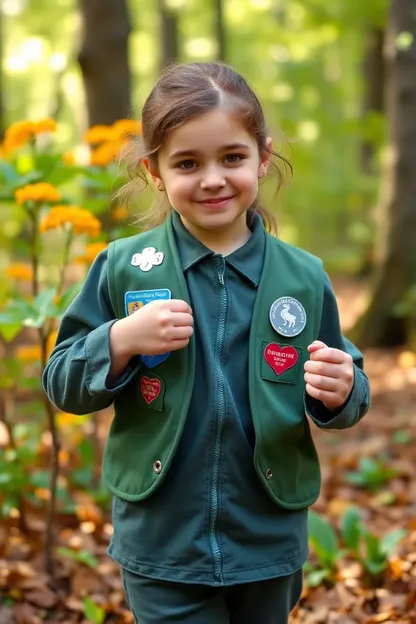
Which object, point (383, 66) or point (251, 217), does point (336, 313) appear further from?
point (383, 66)

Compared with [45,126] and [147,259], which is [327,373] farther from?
[45,126]

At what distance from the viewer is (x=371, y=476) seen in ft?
13.9

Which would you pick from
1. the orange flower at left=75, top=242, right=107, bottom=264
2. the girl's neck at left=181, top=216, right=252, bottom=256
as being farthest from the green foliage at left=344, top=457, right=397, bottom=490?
the girl's neck at left=181, top=216, right=252, bottom=256

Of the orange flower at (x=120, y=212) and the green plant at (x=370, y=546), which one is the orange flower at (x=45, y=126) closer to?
the orange flower at (x=120, y=212)

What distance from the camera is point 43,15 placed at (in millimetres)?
13773

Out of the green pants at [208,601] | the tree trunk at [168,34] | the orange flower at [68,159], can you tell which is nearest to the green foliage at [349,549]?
the green pants at [208,601]

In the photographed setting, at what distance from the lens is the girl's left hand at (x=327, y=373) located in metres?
1.80

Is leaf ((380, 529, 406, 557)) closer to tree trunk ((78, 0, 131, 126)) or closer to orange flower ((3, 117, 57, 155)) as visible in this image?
orange flower ((3, 117, 57, 155))

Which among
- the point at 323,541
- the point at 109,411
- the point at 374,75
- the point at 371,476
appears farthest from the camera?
the point at 374,75

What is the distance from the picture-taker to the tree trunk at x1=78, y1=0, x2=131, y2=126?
4.57 m

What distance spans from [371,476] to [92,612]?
1.97 meters

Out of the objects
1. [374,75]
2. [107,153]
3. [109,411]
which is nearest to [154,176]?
[107,153]

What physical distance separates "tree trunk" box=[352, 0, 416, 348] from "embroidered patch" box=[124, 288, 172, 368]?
4860mm

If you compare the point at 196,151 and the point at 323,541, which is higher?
the point at 196,151
